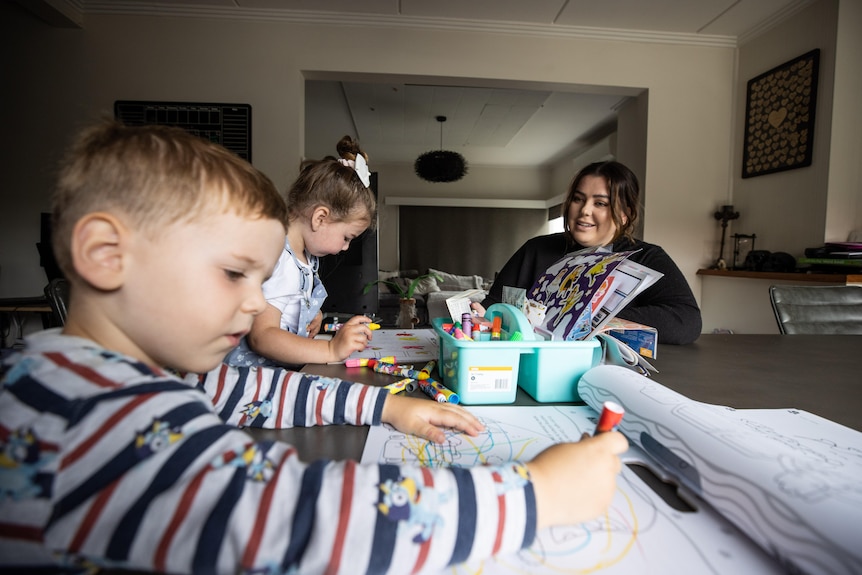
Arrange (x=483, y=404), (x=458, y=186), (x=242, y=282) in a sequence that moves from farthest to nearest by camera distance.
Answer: (x=458, y=186)
(x=483, y=404)
(x=242, y=282)

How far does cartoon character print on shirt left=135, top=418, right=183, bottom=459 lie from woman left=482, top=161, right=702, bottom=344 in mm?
991

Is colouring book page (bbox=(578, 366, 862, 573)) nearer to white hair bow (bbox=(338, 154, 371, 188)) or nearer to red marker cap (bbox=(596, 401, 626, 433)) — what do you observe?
red marker cap (bbox=(596, 401, 626, 433))

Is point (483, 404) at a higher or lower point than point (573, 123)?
lower

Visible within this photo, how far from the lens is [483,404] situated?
57cm

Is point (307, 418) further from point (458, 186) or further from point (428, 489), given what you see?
point (458, 186)

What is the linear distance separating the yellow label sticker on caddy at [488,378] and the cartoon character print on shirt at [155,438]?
13.9 inches

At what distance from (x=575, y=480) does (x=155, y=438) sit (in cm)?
31

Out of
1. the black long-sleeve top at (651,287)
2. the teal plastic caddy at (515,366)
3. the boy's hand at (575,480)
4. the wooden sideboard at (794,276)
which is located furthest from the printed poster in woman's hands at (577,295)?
the wooden sideboard at (794,276)

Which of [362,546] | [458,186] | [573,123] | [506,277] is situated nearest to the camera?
[362,546]

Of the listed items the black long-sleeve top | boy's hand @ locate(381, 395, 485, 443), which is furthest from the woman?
boy's hand @ locate(381, 395, 485, 443)

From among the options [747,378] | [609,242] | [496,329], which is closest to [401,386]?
[496,329]

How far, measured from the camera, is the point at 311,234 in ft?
3.62

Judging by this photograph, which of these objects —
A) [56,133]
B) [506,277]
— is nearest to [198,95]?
[56,133]

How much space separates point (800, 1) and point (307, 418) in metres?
3.22
